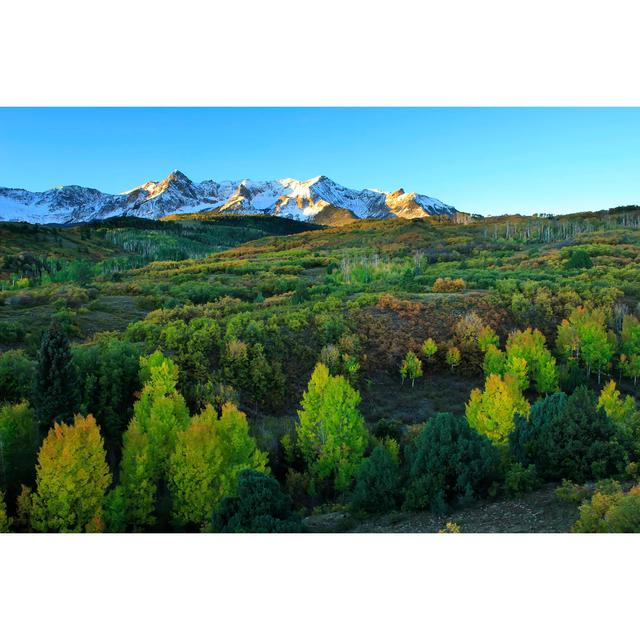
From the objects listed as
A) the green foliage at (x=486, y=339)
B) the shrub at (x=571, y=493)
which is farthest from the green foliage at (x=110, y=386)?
the green foliage at (x=486, y=339)

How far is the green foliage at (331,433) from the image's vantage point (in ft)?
50.0

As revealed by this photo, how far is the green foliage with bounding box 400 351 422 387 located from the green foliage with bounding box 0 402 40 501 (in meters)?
15.8

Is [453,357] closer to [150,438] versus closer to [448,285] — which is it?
[448,285]

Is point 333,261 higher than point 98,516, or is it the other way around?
point 333,261

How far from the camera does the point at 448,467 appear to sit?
32.9ft

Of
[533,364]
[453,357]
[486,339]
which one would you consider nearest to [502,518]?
[533,364]

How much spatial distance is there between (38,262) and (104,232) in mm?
48792

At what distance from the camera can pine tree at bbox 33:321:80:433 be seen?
1304cm

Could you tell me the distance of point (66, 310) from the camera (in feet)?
91.7

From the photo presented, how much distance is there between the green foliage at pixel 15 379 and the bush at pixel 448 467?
13.0 m

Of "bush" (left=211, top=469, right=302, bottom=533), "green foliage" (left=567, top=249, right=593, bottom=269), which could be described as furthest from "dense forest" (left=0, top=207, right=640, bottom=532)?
"green foliage" (left=567, top=249, right=593, bottom=269)

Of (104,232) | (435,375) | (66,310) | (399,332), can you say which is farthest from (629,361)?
(104,232)

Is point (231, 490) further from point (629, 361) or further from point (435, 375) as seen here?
point (629, 361)

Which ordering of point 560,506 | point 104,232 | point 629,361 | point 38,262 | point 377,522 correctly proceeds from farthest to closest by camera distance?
point 104,232 → point 38,262 → point 629,361 → point 377,522 → point 560,506
